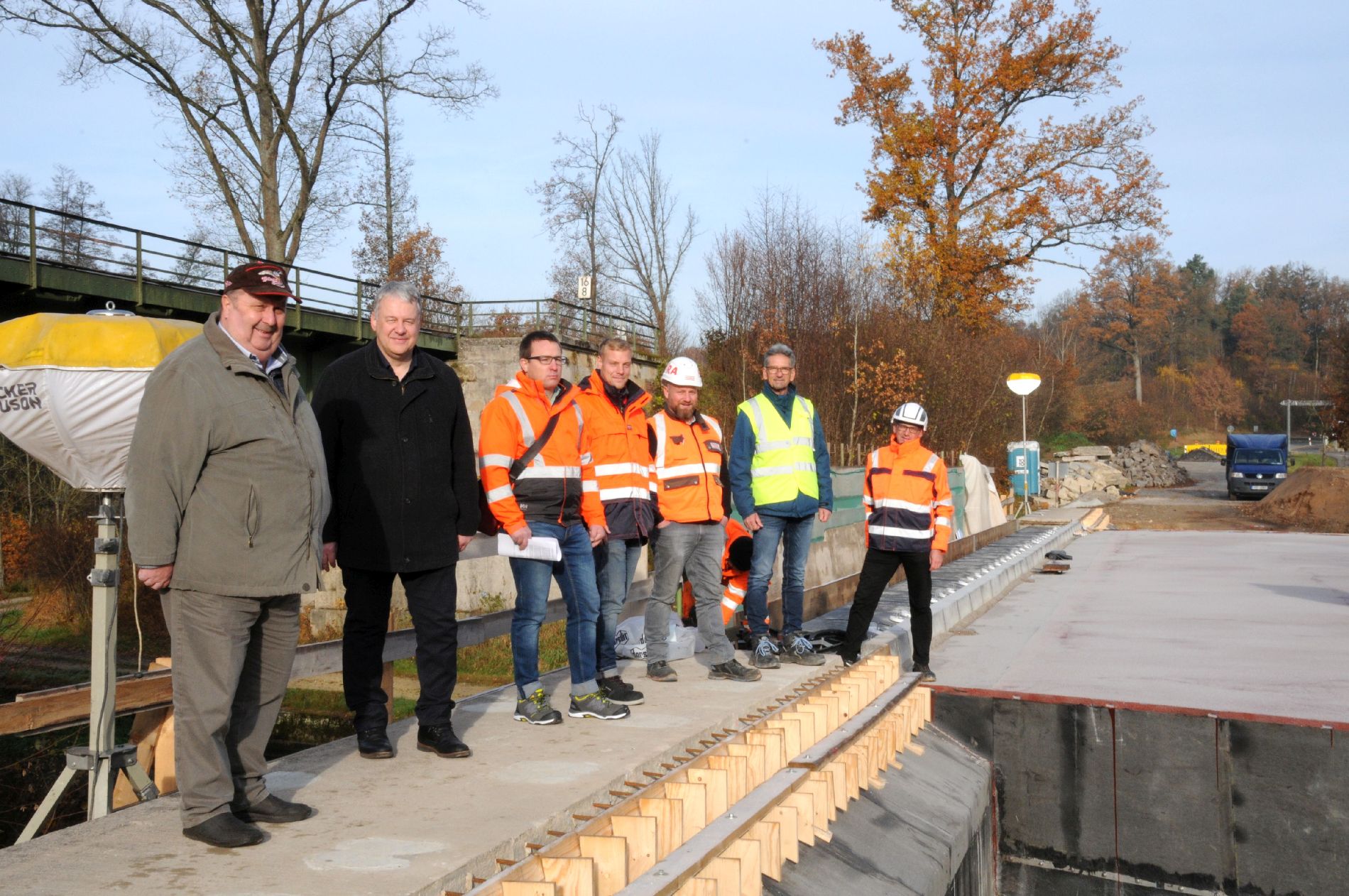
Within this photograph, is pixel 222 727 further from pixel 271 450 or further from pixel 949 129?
pixel 949 129

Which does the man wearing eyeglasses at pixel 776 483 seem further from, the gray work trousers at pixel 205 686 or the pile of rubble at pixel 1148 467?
the pile of rubble at pixel 1148 467

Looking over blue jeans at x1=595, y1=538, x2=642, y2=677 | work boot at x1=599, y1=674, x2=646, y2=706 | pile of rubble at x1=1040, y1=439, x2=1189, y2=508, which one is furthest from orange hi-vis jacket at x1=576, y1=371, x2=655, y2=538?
pile of rubble at x1=1040, y1=439, x2=1189, y2=508

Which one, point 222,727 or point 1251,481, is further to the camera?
point 1251,481

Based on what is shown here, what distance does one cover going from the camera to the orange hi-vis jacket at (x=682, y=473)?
7047 mm

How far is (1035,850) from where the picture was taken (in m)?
7.95

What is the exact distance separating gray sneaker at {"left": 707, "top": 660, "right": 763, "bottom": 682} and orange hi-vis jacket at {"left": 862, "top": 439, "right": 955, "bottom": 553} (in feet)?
4.73

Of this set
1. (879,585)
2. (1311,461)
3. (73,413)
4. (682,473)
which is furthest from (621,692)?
(1311,461)

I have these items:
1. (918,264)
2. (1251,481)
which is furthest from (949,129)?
(1251,481)

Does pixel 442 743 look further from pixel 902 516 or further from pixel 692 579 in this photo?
pixel 902 516

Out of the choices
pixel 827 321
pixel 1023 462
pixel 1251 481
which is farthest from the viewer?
pixel 1251 481

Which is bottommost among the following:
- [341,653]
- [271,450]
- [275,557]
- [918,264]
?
[341,653]

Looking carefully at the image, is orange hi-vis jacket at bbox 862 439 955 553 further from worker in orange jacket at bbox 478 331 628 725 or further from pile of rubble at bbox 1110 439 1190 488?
pile of rubble at bbox 1110 439 1190 488

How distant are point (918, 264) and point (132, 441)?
91.9ft

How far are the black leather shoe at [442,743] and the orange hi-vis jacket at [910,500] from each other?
371 centimetres
